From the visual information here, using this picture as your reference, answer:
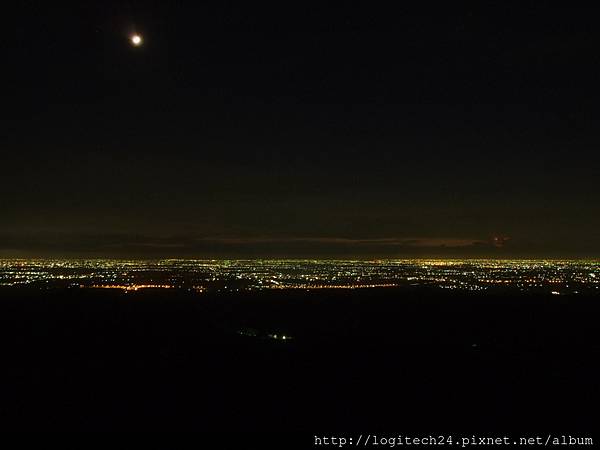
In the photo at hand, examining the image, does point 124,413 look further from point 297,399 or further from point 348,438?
point 348,438

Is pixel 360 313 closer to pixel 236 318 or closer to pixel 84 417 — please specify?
pixel 236 318

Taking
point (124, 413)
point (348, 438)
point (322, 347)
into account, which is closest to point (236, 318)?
point (322, 347)

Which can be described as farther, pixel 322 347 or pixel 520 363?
pixel 322 347

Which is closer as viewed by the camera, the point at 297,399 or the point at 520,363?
the point at 297,399

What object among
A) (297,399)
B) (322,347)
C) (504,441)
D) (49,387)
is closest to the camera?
(504,441)

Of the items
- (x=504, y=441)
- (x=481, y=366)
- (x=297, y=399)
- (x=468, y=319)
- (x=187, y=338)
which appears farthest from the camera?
(x=468, y=319)

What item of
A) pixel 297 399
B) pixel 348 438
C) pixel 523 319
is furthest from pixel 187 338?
pixel 523 319

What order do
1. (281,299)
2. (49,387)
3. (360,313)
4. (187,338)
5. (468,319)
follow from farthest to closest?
(281,299) → (360,313) → (468,319) → (187,338) → (49,387)
